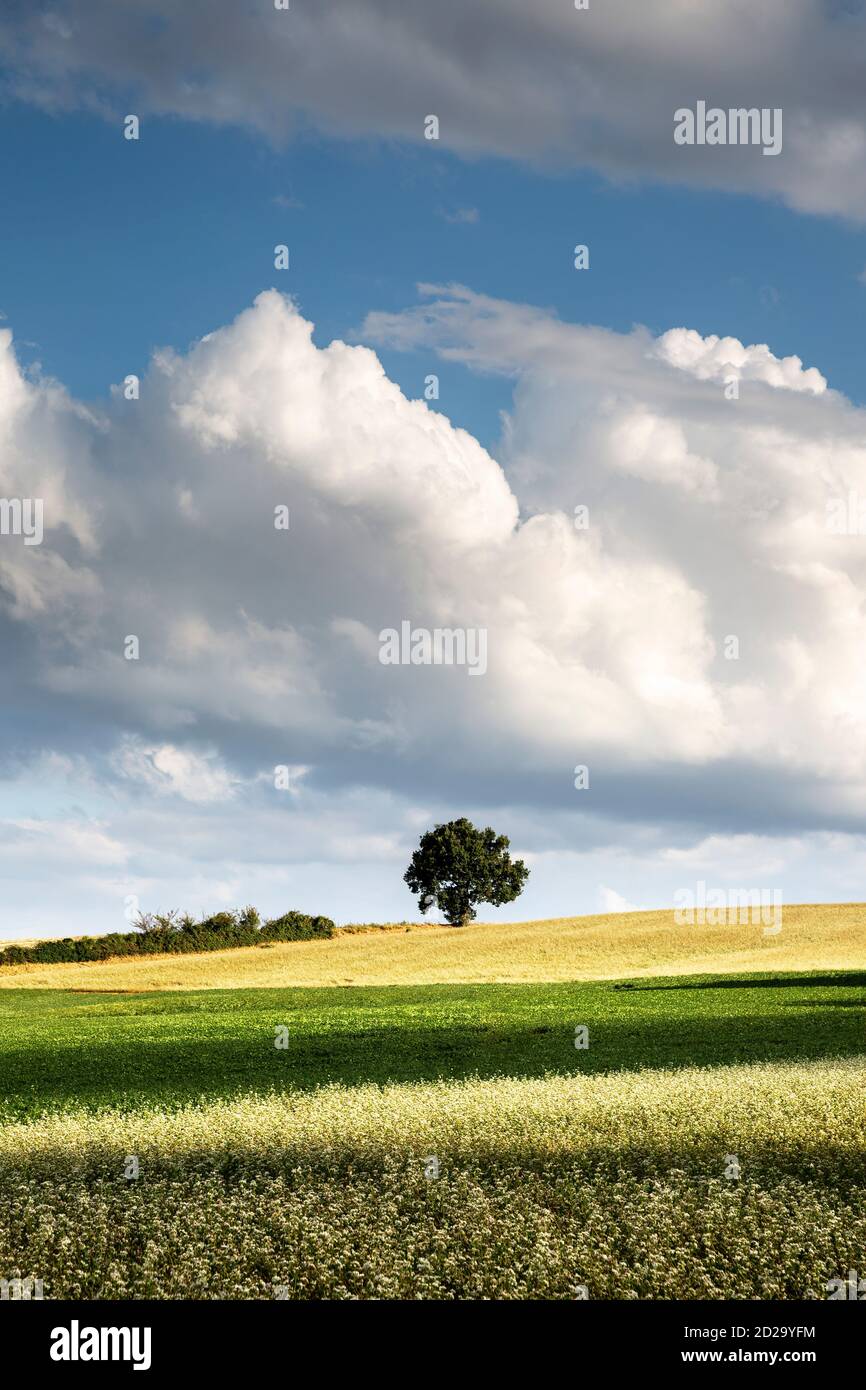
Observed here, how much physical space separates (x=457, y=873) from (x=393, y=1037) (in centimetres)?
6937

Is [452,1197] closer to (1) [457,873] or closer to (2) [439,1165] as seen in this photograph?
(2) [439,1165]

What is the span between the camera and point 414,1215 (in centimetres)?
1273

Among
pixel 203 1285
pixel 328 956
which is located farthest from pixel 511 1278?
pixel 328 956

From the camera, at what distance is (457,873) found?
100m

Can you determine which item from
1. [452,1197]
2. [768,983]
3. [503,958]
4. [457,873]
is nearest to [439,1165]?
[452,1197]

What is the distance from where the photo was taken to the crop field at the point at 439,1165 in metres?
11.4

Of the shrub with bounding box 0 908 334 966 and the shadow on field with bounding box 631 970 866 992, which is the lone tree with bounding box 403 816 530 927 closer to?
the shrub with bounding box 0 908 334 966

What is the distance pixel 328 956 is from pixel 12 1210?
5978 cm

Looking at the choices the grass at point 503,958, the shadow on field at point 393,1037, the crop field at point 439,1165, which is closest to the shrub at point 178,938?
the grass at point 503,958

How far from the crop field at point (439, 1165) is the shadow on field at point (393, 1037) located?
0.62ft

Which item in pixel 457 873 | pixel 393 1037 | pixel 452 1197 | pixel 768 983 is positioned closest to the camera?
pixel 452 1197

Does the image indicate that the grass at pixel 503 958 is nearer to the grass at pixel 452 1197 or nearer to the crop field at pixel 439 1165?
the crop field at pixel 439 1165

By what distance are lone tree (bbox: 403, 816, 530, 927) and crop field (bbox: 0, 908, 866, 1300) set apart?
68666mm
